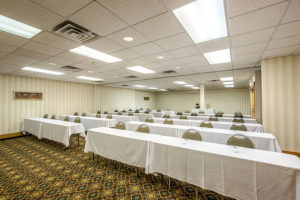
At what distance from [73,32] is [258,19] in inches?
125

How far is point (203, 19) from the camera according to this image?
2281 mm

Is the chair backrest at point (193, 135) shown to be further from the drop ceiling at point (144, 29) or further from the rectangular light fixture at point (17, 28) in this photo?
the rectangular light fixture at point (17, 28)

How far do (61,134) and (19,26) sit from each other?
3.28m

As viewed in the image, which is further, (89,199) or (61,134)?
(61,134)

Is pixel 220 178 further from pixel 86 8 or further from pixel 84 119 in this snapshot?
pixel 84 119

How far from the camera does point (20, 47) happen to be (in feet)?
10.4

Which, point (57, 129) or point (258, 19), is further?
point (57, 129)

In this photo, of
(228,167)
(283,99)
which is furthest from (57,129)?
(283,99)

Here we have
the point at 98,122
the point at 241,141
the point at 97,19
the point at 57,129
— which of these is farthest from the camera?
the point at 98,122

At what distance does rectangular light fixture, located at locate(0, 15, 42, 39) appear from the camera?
2281 millimetres

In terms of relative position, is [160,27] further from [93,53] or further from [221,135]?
[221,135]

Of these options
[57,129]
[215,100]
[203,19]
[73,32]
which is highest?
[203,19]

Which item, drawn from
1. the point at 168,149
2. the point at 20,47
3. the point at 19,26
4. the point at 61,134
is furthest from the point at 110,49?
the point at 61,134

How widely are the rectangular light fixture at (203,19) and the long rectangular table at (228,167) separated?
2121mm
